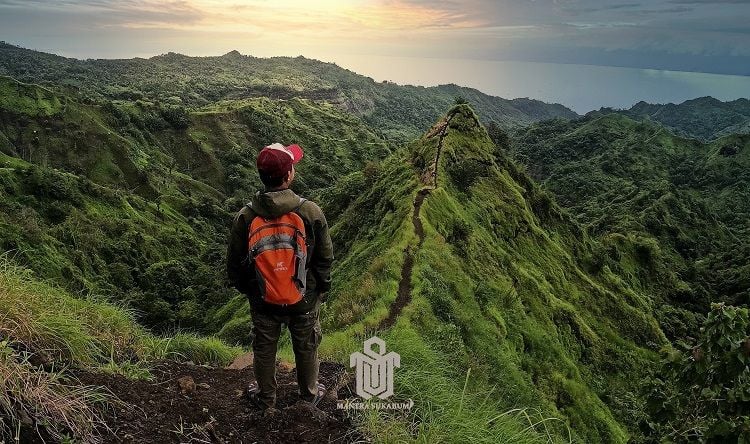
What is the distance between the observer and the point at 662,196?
95750mm

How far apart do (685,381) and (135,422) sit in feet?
18.2

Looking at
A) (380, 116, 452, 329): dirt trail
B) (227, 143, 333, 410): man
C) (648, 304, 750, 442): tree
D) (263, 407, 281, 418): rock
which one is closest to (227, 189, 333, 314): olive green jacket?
A: (227, 143, 333, 410): man

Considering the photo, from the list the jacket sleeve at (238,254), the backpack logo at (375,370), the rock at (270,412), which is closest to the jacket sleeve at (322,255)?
the jacket sleeve at (238,254)

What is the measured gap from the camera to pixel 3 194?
181 feet

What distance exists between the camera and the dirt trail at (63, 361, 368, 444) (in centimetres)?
521

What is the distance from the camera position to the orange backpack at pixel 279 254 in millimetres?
5426

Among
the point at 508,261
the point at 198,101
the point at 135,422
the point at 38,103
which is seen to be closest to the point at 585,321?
the point at 508,261

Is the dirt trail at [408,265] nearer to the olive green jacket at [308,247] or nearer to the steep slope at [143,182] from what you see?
the olive green jacket at [308,247]

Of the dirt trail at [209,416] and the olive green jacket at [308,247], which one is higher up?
the olive green jacket at [308,247]
